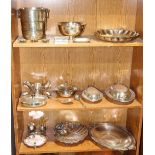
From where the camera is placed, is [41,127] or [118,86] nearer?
[118,86]

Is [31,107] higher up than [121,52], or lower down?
lower down

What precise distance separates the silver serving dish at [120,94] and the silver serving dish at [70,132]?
31cm

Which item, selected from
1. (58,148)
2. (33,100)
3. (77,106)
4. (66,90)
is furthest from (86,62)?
(58,148)

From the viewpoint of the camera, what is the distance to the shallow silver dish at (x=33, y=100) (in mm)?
1540

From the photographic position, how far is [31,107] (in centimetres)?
153

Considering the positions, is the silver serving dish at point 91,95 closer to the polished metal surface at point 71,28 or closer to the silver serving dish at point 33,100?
the silver serving dish at point 33,100

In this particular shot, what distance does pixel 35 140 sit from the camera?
168cm

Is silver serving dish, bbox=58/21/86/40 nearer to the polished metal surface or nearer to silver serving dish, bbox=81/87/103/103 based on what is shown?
the polished metal surface

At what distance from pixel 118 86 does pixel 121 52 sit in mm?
238

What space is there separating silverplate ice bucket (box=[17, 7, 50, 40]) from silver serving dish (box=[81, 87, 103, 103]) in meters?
0.46

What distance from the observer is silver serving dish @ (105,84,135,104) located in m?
1.61
